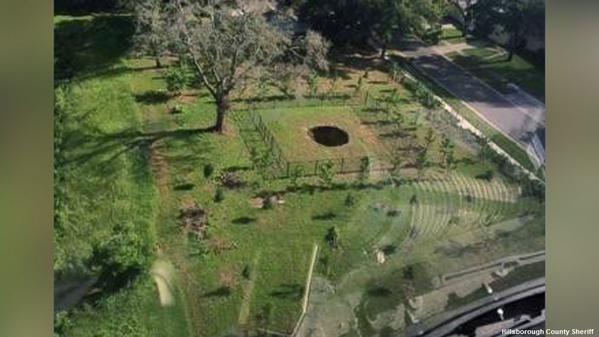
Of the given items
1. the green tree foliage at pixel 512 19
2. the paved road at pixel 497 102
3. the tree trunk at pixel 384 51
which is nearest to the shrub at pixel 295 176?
the tree trunk at pixel 384 51

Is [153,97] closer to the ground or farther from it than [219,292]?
farther from it

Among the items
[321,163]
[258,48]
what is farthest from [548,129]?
[258,48]

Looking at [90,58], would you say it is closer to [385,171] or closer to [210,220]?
[210,220]

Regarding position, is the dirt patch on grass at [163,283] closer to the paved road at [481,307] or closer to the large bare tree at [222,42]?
the large bare tree at [222,42]

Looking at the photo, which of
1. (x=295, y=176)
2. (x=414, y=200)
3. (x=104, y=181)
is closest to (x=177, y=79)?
(x=104, y=181)

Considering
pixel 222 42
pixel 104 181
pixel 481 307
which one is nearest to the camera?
pixel 104 181

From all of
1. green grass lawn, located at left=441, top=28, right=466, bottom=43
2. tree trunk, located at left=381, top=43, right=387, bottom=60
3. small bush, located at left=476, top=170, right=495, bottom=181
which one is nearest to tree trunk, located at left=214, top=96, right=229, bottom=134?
tree trunk, located at left=381, top=43, right=387, bottom=60

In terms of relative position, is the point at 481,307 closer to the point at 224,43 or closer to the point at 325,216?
the point at 325,216
